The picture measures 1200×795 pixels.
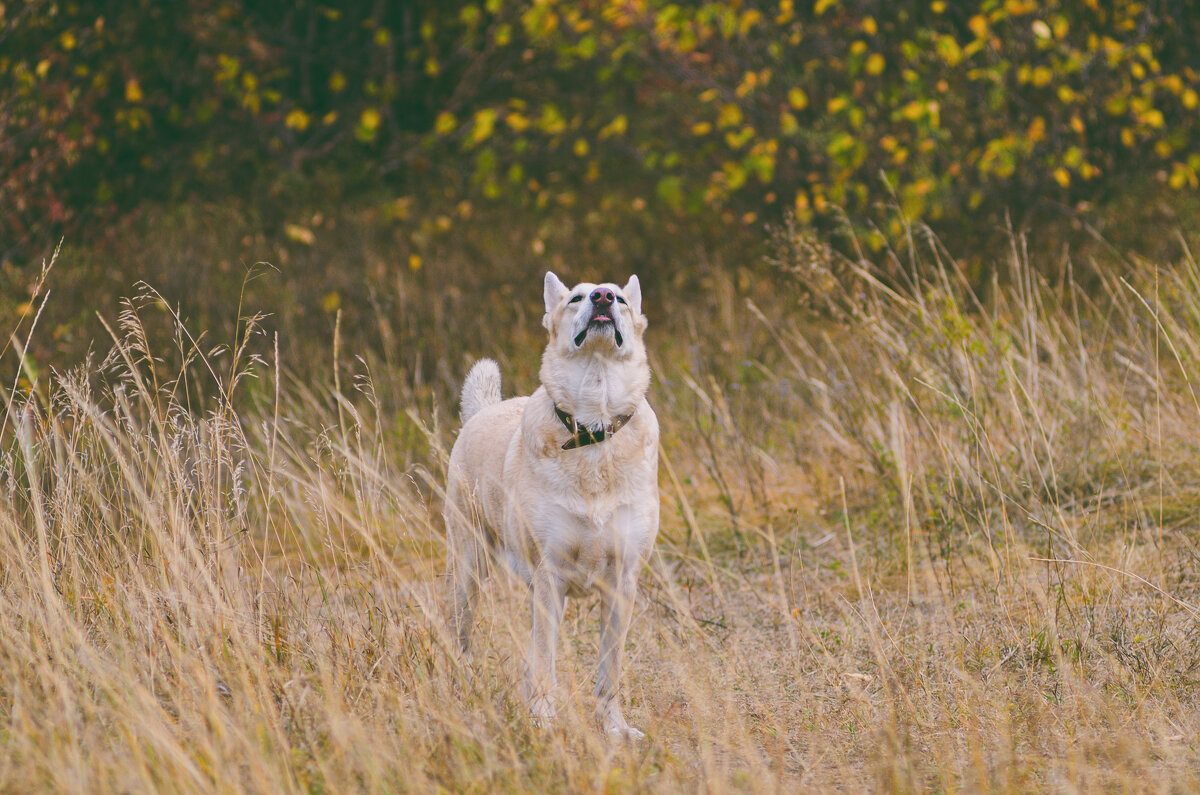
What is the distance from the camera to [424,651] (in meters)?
2.79

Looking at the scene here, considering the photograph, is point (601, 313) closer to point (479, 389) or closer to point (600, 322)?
point (600, 322)

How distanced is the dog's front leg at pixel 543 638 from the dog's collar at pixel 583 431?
1.29ft

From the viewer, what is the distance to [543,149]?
9.05 metres

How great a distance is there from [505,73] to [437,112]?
2.88 ft

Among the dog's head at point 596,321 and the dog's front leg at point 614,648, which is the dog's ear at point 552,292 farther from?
the dog's front leg at point 614,648

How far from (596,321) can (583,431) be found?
1.18ft

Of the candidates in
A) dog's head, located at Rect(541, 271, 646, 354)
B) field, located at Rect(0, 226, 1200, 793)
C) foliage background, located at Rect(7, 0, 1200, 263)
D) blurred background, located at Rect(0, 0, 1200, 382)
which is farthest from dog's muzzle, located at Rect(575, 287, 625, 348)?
foliage background, located at Rect(7, 0, 1200, 263)

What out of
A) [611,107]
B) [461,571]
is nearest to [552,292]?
[461,571]

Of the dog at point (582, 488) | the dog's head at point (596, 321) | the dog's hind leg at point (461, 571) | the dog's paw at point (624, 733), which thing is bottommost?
the dog's paw at point (624, 733)

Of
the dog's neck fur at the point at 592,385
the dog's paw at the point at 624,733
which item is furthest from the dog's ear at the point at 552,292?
the dog's paw at the point at 624,733

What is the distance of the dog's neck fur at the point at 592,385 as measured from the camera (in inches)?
137

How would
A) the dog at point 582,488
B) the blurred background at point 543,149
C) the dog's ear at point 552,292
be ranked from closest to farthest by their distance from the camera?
1. the dog at point 582,488
2. the dog's ear at point 552,292
3. the blurred background at point 543,149

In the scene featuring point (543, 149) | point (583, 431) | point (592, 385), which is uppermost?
point (543, 149)

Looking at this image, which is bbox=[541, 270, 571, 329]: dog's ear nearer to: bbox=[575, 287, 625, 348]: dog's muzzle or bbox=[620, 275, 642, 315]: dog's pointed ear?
bbox=[620, 275, 642, 315]: dog's pointed ear
